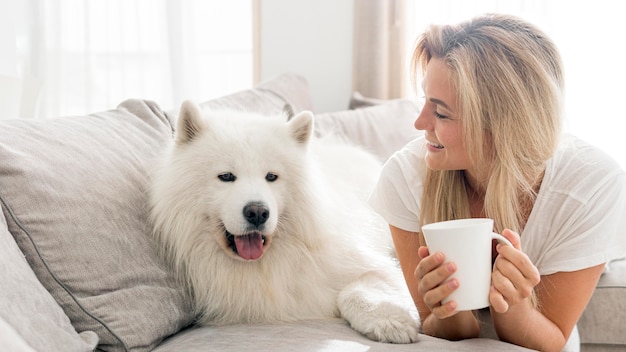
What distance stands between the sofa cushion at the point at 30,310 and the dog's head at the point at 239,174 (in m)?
0.45

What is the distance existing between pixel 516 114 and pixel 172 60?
276 centimetres

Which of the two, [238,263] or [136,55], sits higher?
[136,55]

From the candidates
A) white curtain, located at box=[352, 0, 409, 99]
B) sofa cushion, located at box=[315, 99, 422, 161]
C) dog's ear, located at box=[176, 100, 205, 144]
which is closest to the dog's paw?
dog's ear, located at box=[176, 100, 205, 144]

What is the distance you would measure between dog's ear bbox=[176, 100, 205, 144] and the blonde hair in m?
0.61

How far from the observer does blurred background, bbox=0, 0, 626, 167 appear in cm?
347

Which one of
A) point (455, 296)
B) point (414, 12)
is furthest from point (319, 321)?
point (414, 12)

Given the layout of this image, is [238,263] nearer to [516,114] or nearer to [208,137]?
[208,137]

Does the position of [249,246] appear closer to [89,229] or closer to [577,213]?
[89,229]

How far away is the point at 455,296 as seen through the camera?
1.22 meters

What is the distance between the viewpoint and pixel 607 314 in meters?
2.10

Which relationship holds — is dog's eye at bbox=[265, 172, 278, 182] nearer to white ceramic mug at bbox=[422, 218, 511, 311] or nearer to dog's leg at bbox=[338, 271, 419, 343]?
dog's leg at bbox=[338, 271, 419, 343]

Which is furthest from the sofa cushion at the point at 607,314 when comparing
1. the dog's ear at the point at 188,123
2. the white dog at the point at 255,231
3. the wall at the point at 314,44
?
the wall at the point at 314,44

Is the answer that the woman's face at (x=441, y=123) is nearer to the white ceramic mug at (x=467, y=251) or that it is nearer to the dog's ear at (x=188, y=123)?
the white ceramic mug at (x=467, y=251)

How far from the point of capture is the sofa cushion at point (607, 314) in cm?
209
